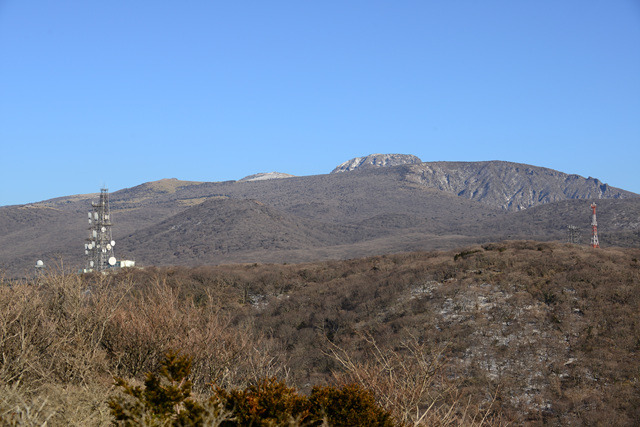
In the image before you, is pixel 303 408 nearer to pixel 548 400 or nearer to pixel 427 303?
pixel 548 400

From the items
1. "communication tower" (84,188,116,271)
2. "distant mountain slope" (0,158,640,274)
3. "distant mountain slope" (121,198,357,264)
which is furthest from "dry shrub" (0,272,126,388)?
"distant mountain slope" (121,198,357,264)

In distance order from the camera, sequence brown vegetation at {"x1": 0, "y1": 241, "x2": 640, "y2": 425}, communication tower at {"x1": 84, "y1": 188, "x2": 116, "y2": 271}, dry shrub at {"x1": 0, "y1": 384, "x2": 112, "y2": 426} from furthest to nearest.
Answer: communication tower at {"x1": 84, "y1": 188, "x2": 116, "y2": 271}, brown vegetation at {"x1": 0, "y1": 241, "x2": 640, "y2": 425}, dry shrub at {"x1": 0, "y1": 384, "x2": 112, "y2": 426}

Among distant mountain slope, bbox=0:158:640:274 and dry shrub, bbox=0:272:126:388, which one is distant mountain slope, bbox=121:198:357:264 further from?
dry shrub, bbox=0:272:126:388

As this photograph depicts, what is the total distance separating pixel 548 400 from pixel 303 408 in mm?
15835

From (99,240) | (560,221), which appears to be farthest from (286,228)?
(99,240)

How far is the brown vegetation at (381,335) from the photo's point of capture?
1237cm

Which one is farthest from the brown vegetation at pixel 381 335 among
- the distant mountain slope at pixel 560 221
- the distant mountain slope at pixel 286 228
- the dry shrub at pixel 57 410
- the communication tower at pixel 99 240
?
the distant mountain slope at pixel 560 221

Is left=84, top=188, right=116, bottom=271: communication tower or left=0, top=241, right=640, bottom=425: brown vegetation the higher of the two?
left=84, top=188, right=116, bottom=271: communication tower

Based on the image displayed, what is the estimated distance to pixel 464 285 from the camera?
31609mm

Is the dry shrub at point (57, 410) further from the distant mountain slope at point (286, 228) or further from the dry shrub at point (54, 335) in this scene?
the distant mountain slope at point (286, 228)

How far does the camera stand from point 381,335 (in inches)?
1136

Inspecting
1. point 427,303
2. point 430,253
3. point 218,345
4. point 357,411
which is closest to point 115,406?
point 357,411

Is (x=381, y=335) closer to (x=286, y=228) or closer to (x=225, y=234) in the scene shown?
(x=225, y=234)

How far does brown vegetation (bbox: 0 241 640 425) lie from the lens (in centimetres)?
1237
